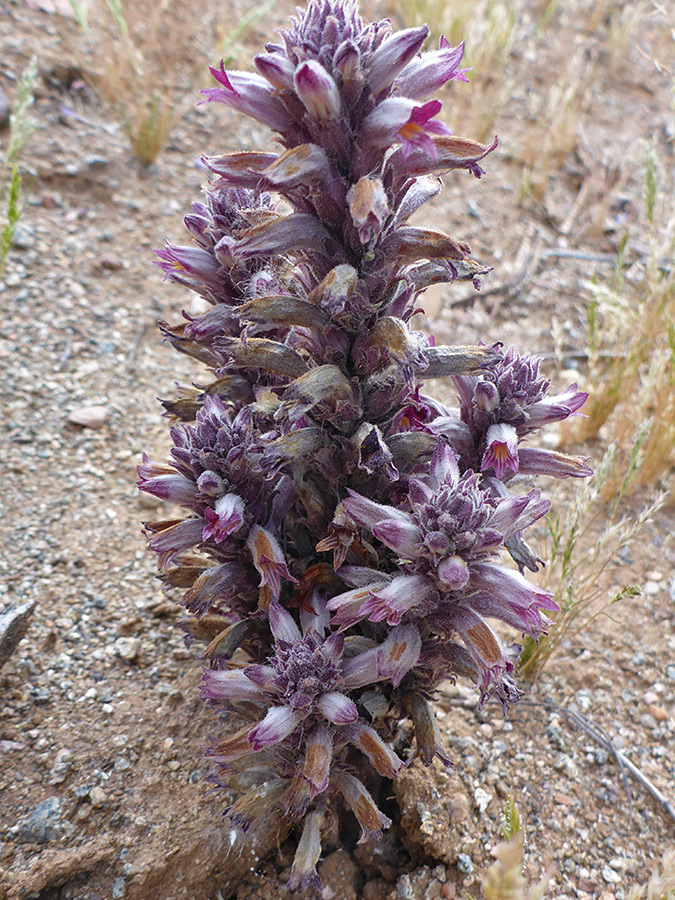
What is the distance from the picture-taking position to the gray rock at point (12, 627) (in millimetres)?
2505

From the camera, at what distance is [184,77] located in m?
5.82

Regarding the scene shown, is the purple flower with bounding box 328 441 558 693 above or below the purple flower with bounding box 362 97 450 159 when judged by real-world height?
below

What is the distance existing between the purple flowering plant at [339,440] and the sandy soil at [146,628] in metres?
0.43

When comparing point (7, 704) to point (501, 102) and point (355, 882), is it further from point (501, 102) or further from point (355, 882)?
point (501, 102)

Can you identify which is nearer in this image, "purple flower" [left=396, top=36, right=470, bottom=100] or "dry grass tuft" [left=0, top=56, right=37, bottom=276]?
"purple flower" [left=396, top=36, right=470, bottom=100]

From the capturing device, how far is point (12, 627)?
253 cm

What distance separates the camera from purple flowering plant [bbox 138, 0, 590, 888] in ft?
5.12

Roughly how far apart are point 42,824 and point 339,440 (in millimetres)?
1576

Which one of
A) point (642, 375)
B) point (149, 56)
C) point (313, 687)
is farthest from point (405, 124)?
point (149, 56)

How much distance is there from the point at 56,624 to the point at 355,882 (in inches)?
57.3

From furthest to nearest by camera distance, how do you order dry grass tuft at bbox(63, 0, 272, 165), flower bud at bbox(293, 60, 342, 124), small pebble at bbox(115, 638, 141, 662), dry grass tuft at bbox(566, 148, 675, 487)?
dry grass tuft at bbox(63, 0, 272, 165), dry grass tuft at bbox(566, 148, 675, 487), small pebble at bbox(115, 638, 141, 662), flower bud at bbox(293, 60, 342, 124)

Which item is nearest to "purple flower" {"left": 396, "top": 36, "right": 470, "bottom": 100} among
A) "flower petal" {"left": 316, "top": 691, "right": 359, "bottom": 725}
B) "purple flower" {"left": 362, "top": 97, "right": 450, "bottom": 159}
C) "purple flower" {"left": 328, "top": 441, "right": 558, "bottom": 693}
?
"purple flower" {"left": 362, "top": 97, "right": 450, "bottom": 159}

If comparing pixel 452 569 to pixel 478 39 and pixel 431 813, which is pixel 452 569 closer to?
pixel 431 813

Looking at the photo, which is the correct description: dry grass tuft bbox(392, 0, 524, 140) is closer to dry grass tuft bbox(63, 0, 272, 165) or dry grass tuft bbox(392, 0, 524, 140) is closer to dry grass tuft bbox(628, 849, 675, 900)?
dry grass tuft bbox(63, 0, 272, 165)
